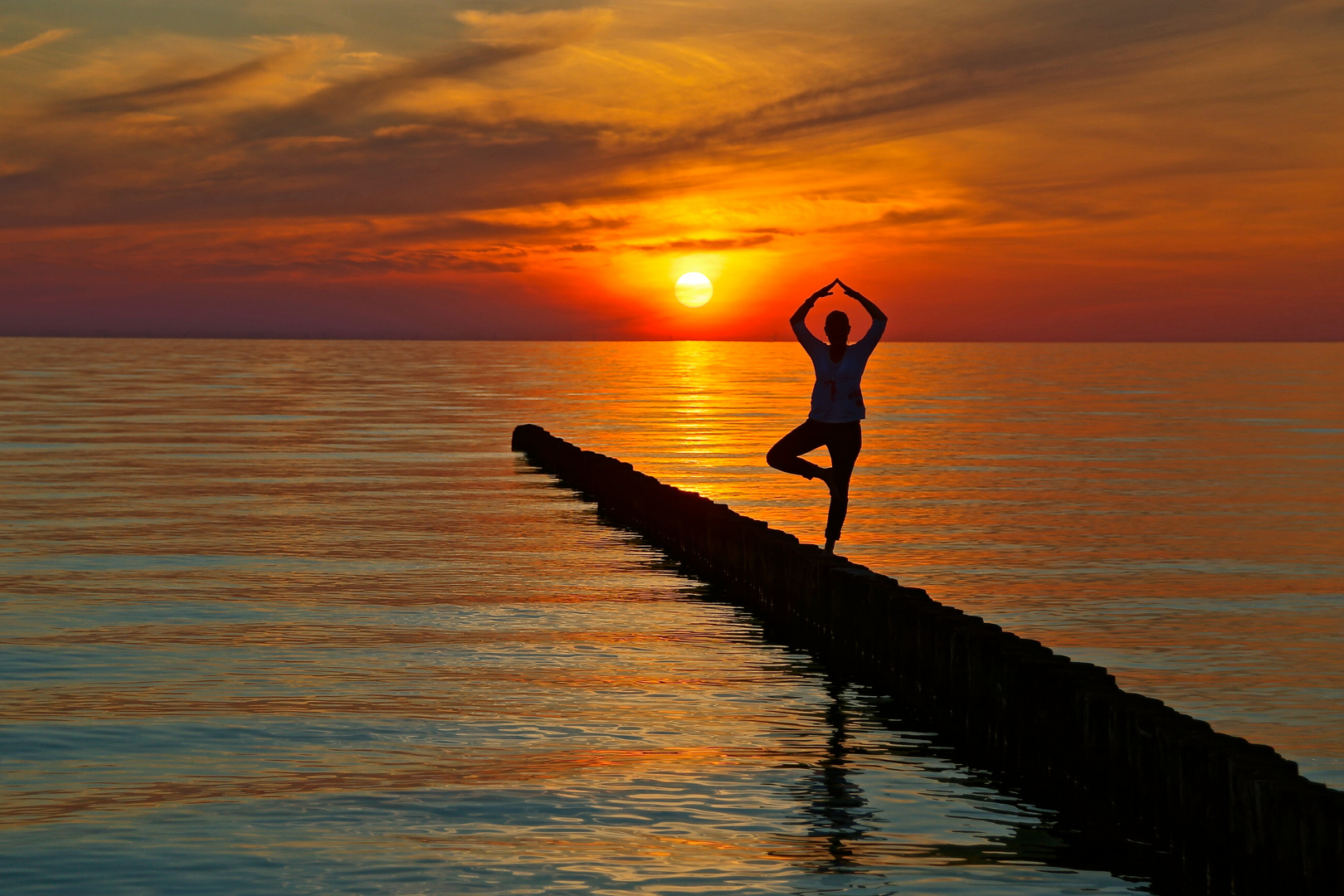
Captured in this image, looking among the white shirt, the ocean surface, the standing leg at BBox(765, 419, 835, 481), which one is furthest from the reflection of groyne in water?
the white shirt

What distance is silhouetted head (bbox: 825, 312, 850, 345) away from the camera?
529 inches

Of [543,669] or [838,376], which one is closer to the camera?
[543,669]

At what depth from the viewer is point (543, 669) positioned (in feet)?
38.9

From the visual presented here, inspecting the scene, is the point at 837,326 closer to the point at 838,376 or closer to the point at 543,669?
the point at 838,376

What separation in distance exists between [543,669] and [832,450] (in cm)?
365

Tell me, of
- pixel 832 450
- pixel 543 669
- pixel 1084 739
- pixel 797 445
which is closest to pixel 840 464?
pixel 832 450

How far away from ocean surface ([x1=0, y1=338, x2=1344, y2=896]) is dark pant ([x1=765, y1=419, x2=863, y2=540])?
144cm

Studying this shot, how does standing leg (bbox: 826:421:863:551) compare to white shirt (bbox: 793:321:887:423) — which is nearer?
white shirt (bbox: 793:321:887:423)

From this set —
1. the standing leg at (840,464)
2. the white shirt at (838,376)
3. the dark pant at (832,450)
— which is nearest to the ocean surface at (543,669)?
the standing leg at (840,464)

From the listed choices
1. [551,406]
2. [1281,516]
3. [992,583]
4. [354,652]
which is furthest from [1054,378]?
[354,652]

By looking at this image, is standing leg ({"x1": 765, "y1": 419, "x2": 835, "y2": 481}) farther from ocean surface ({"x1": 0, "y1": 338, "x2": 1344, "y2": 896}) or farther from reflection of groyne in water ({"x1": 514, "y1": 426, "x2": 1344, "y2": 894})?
ocean surface ({"x1": 0, "y1": 338, "x2": 1344, "y2": 896})

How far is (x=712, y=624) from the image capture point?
14.3 metres

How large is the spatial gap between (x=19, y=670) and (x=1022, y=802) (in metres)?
7.50

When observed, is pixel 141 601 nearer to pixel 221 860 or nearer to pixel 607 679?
pixel 607 679
